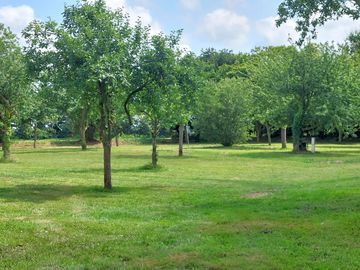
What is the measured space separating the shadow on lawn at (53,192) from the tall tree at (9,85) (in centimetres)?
1398

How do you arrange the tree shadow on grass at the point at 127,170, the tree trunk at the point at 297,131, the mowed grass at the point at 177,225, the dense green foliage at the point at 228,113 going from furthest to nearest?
the dense green foliage at the point at 228,113 < the tree trunk at the point at 297,131 < the tree shadow on grass at the point at 127,170 < the mowed grass at the point at 177,225

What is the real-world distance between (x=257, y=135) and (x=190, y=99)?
202 feet

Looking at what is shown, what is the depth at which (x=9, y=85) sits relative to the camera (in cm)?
3259

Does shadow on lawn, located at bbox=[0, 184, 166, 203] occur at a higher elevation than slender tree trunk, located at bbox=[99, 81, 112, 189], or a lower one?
lower

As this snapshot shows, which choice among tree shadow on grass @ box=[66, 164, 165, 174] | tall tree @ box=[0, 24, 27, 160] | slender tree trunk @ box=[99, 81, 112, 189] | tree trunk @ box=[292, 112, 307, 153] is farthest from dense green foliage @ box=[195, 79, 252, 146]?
slender tree trunk @ box=[99, 81, 112, 189]

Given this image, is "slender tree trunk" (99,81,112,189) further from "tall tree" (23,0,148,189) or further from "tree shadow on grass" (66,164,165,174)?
"tree shadow on grass" (66,164,165,174)

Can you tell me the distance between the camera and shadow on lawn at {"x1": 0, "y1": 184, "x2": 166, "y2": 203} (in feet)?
53.6

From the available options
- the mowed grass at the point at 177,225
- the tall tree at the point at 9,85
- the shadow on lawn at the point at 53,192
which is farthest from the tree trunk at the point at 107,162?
the tall tree at the point at 9,85

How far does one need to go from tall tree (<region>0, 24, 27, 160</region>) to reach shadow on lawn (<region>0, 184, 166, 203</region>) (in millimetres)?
13975

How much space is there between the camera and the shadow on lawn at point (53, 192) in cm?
1633

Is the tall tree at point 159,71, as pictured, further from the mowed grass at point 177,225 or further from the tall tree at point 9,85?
the tall tree at point 9,85

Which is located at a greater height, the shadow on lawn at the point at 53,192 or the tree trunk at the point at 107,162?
the tree trunk at the point at 107,162

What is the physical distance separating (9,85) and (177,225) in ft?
78.8

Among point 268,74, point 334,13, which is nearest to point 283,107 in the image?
point 268,74
